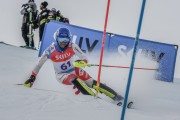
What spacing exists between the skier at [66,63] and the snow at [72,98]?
0.55 ft

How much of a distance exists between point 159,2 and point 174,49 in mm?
8825

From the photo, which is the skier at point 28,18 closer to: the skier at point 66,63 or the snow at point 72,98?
the snow at point 72,98

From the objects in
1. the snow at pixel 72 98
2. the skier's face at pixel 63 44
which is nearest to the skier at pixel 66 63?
the skier's face at pixel 63 44

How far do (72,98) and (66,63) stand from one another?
1066mm

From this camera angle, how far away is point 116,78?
795 cm

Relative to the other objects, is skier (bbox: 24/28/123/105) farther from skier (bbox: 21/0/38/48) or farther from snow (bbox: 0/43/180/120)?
skier (bbox: 21/0/38/48)

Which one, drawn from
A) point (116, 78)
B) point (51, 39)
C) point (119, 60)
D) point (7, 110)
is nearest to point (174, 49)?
point (119, 60)

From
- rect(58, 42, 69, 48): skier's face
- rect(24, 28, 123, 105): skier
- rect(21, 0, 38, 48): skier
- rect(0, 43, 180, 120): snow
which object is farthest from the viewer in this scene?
rect(21, 0, 38, 48): skier

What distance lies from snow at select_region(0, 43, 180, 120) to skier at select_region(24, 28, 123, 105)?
0.17 metres

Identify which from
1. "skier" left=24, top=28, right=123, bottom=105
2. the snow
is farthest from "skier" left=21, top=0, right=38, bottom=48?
"skier" left=24, top=28, right=123, bottom=105

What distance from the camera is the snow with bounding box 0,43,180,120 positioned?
4.19m

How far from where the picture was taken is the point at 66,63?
622 centimetres

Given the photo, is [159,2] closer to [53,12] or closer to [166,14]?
[166,14]

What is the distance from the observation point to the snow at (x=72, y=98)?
4.19 meters
